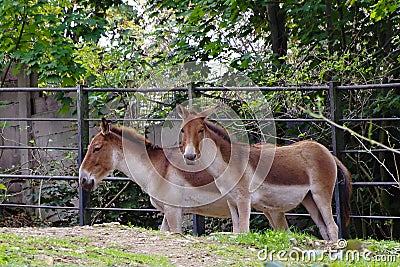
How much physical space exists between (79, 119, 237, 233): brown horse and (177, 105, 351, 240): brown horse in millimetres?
252

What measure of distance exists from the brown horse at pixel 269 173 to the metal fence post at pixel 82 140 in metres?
1.76

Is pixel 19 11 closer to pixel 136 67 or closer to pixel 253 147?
pixel 136 67

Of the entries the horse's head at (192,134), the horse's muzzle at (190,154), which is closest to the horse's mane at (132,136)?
the horse's head at (192,134)

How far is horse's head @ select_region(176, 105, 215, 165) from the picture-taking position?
248 inches

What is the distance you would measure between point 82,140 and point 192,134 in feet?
6.49

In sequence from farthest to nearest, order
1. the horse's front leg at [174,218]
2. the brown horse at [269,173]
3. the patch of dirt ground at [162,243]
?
the horse's front leg at [174,218]
the brown horse at [269,173]
the patch of dirt ground at [162,243]

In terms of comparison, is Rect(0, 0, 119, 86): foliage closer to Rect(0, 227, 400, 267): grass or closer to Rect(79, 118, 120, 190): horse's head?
Rect(79, 118, 120, 190): horse's head

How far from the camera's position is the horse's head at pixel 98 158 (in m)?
7.21

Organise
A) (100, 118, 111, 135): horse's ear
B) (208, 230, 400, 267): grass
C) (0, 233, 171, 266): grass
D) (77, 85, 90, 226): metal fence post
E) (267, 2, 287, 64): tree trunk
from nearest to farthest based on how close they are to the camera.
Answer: (0, 233, 171, 266): grass
(208, 230, 400, 267): grass
(100, 118, 111, 135): horse's ear
(77, 85, 90, 226): metal fence post
(267, 2, 287, 64): tree trunk

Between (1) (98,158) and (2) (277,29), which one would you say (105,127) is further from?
(2) (277,29)

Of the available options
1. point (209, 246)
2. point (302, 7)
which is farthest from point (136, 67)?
point (209, 246)

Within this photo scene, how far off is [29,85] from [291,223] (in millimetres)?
4468

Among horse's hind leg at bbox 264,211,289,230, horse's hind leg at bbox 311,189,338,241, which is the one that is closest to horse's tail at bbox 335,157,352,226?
horse's hind leg at bbox 311,189,338,241

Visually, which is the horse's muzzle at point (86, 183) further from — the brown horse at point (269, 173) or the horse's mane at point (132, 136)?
the brown horse at point (269, 173)
